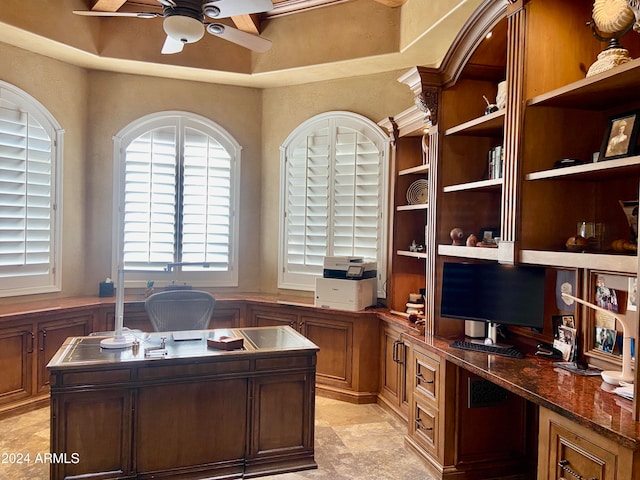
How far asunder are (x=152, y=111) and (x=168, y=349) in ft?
9.75

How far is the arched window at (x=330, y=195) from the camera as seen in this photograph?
4.64m

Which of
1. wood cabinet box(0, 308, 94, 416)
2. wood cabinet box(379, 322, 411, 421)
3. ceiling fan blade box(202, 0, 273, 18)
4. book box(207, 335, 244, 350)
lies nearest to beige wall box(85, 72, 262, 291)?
wood cabinet box(0, 308, 94, 416)

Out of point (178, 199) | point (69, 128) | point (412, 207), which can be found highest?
point (69, 128)

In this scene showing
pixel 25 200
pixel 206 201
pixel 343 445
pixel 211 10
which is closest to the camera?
pixel 211 10

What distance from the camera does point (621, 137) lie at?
227 centimetres

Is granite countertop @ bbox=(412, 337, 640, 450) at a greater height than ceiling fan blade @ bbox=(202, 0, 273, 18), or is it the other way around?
ceiling fan blade @ bbox=(202, 0, 273, 18)

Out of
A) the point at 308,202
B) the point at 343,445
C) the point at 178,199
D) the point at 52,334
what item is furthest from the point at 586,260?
the point at 52,334

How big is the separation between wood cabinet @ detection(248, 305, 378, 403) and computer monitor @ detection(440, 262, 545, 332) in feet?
3.91

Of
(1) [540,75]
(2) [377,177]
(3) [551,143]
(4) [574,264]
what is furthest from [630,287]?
(2) [377,177]

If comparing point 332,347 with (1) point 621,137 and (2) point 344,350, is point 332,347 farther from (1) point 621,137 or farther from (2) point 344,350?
(1) point 621,137

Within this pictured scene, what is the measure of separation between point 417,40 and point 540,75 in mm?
1643

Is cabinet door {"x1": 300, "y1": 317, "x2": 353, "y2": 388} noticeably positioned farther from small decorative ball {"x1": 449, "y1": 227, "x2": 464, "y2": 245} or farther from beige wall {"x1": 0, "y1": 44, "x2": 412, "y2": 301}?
small decorative ball {"x1": 449, "y1": 227, "x2": 464, "y2": 245}

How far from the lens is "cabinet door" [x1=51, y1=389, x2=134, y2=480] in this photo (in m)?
2.61

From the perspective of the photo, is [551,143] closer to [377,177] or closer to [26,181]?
[377,177]
